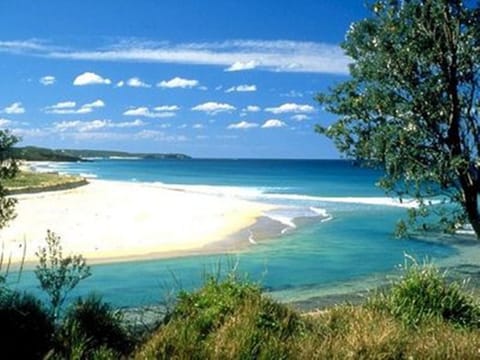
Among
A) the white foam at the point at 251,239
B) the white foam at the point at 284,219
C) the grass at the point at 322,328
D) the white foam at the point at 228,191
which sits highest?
the grass at the point at 322,328

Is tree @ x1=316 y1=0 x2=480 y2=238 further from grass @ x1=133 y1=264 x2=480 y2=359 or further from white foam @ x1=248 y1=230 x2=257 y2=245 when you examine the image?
white foam @ x1=248 y1=230 x2=257 y2=245

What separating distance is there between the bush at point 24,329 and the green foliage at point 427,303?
530 cm

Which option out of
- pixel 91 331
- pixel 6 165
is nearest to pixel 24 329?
pixel 91 331

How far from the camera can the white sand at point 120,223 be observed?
2734 centimetres

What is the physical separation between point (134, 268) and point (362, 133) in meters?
11.9

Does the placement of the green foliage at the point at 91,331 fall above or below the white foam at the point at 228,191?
above

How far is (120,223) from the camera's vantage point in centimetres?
3516

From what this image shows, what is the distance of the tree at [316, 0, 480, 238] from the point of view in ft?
42.3

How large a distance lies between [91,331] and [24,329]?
1.02 m

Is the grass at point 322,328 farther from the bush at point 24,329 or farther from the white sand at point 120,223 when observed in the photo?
the white sand at point 120,223

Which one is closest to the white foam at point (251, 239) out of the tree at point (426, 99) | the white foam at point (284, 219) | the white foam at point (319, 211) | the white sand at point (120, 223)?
the white sand at point (120, 223)

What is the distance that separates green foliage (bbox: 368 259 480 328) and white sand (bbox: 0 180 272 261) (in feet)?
40.2

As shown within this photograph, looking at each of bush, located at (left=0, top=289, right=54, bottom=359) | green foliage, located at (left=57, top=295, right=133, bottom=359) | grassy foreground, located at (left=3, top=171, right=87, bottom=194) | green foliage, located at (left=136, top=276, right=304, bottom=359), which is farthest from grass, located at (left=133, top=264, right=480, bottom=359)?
grassy foreground, located at (left=3, top=171, right=87, bottom=194)

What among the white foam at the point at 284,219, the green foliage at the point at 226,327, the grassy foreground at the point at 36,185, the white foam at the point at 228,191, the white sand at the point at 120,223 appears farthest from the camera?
the white foam at the point at 228,191
